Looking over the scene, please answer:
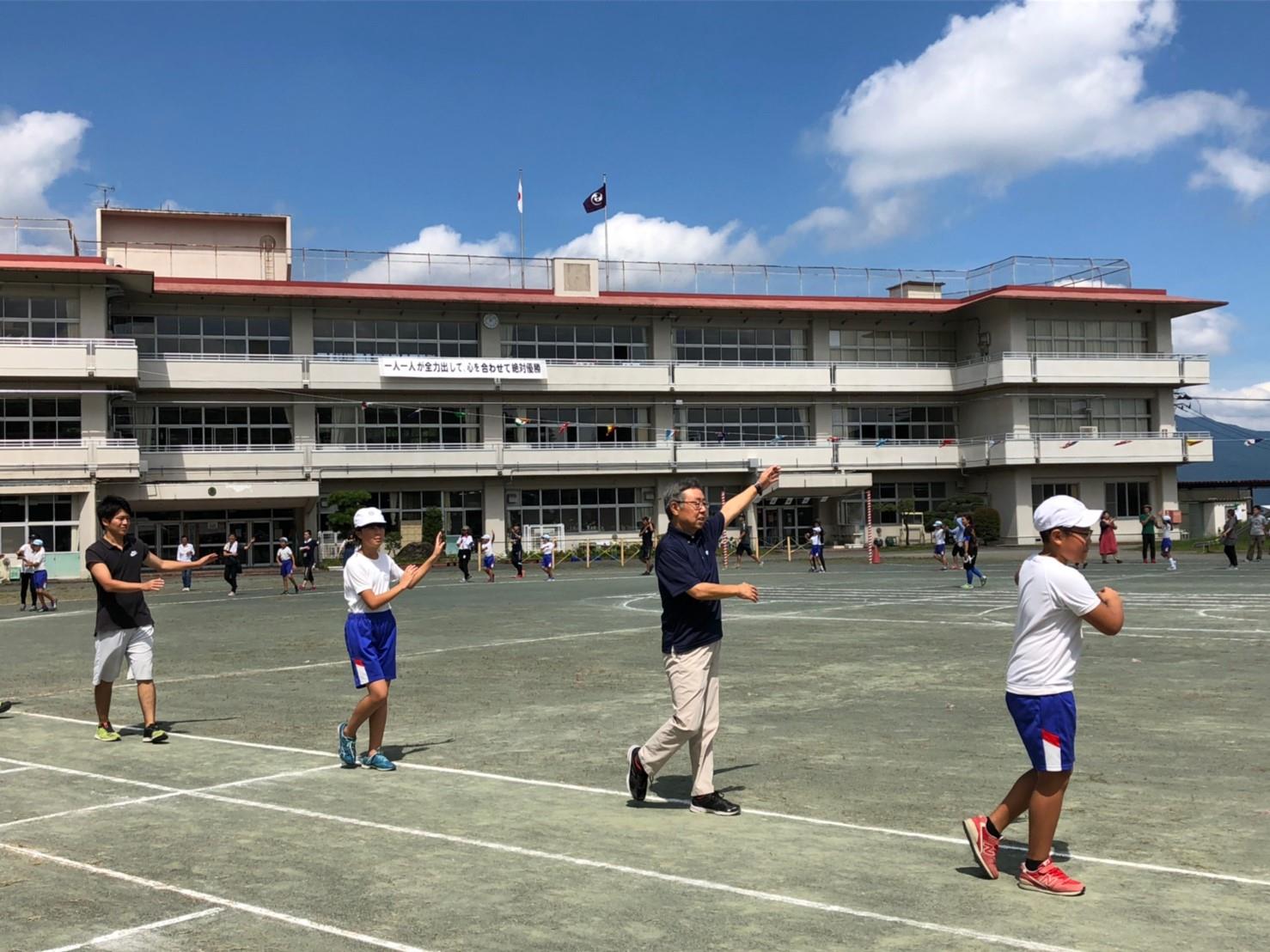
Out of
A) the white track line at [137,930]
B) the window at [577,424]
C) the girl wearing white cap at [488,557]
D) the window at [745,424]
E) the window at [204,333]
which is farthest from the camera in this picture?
the window at [745,424]

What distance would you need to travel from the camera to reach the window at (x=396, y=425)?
54344 millimetres

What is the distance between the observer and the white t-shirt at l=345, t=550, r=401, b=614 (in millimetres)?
8906

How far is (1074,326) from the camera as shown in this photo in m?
60.7

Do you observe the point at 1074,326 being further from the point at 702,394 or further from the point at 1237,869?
the point at 1237,869

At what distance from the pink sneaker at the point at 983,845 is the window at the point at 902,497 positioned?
54.4 meters

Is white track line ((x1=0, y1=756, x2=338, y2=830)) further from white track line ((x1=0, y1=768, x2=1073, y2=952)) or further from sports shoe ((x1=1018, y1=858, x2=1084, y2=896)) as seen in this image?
sports shoe ((x1=1018, y1=858, x2=1084, y2=896))

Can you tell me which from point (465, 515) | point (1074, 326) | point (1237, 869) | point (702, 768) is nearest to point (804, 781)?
point (702, 768)

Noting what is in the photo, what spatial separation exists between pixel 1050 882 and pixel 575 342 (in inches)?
2105

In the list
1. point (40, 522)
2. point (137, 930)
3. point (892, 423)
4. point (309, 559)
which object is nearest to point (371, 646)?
point (137, 930)

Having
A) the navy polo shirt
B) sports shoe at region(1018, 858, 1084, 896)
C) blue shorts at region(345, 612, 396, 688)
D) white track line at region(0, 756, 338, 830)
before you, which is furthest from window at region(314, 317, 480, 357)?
sports shoe at region(1018, 858, 1084, 896)

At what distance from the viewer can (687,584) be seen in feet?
23.8

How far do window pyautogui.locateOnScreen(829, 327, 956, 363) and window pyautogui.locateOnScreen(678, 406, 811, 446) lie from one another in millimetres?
3936

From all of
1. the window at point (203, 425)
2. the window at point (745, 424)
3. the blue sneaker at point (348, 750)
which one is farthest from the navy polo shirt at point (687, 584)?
the window at point (745, 424)

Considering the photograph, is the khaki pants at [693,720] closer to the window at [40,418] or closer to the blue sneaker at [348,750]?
the blue sneaker at [348,750]
